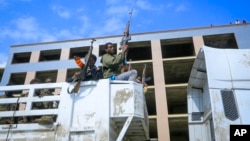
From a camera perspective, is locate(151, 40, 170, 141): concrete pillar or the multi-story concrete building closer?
locate(151, 40, 170, 141): concrete pillar

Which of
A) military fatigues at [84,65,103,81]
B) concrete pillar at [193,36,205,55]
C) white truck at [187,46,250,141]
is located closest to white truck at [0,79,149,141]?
military fatigues at [84,65,103,81]

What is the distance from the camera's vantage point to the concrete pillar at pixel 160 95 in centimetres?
1609

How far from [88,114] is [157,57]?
15.8m

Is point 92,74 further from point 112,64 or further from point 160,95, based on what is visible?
point 160,95

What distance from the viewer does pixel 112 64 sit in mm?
5086

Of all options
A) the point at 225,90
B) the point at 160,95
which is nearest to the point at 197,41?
the point at 160,95

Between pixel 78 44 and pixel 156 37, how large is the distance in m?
7.06

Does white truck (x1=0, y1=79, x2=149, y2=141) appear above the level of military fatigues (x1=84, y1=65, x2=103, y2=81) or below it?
below

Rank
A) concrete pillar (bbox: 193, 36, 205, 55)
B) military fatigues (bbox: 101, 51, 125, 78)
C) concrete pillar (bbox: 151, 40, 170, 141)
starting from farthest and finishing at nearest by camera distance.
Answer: concrete pillar (bbox: 193, 36, 205, 55)
concrete pillar (bbox: 151, 40, 170, 141)
military fatigues (bbox: 101, 51, 125, 78)

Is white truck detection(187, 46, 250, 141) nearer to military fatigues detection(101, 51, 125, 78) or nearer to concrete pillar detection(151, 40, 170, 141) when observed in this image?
military fatigues detection(101, 51, 125, 78)

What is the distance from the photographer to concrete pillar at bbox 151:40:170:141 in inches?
634

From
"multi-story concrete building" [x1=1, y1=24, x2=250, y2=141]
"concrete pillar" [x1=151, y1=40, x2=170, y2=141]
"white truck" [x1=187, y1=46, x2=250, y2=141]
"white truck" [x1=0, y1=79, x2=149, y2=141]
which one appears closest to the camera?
"white truck" [x1=0, y1=79, x2=149, y2=141]

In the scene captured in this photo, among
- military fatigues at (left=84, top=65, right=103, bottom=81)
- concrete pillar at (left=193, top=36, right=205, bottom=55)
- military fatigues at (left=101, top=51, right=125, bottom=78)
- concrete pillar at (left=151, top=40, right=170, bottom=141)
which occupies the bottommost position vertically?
military fatigues at (left=84, top=65, right=103, bottom=81)

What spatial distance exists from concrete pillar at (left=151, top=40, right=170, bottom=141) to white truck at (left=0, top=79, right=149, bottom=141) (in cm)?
1233
